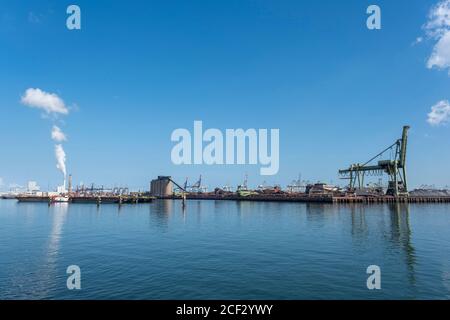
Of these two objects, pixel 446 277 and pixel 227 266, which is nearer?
pixel 446 277

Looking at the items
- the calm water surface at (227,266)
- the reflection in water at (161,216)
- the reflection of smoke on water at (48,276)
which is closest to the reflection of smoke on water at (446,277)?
the calm water surface at (227,266)

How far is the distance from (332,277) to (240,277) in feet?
21.1

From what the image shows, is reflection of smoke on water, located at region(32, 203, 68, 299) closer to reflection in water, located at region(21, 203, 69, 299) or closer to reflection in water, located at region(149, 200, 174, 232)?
reflection in water, located at region(21, 203, 69, 299)

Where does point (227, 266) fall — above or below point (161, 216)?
above

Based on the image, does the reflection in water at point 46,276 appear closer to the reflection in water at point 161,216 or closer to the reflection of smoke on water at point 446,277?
the reflection in water at point 161,216

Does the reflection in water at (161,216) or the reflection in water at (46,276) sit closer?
the reflection in water at (46,276)

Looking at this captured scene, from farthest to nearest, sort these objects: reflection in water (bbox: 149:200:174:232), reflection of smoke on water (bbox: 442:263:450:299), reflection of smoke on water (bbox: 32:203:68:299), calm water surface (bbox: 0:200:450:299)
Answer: reflection in water (bbox: 149:200:174:232) < reflection of smoke on water (bbox: 442:263:450:299) < reflection of smoke on water (bbox: 32:203:68:299) < calm water surface (bbox: 0:200:450:299)

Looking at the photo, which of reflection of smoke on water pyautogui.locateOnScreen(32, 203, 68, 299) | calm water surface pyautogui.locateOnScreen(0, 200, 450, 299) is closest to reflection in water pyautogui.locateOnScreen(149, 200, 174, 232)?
calm water surface pyautogui.locateOnScreen(0, 200, 450, 299)

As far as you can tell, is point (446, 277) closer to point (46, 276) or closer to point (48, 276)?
point (48, 276)

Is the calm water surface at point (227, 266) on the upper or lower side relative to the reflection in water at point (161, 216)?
upper

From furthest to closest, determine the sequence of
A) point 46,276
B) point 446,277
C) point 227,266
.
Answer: point 227,266
point 46,276
point 446,277

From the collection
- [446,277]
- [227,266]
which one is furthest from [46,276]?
[446,277]
